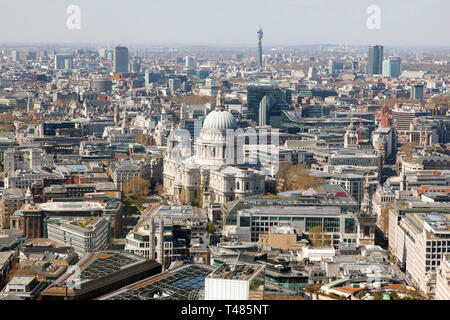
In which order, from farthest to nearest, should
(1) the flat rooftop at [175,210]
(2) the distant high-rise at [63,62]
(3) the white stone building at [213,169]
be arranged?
1. (2) the distant high-rise at [63,62]
2. (3) the white stone building at [213,169]
3. (1) the flat rooftop at [175,210]

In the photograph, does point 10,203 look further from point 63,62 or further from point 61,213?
point 63,62

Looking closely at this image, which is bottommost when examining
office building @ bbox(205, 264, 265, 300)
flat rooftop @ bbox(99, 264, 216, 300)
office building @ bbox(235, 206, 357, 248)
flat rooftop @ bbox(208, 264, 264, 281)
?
office building @ bbox(235, 206, 357, 248)

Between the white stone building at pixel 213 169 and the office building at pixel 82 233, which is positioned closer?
the office building at pixel 82 233

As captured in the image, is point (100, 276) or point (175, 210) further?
point (175, 210)

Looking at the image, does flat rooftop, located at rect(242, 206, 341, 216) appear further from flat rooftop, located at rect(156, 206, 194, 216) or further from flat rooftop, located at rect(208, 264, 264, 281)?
flat rooftop, located at rect(208, 264, 264, 281)

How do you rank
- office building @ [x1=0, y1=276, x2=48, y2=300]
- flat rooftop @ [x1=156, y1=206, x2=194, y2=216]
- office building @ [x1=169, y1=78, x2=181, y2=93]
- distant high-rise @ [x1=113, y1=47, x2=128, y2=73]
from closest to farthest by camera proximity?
office building @ [x1=0, y1=276, x2=48, y2=300] < flat rooftop @ [x1=156, y1=206, x2=194, y2=216] < distant high-rise @ [x1=113, y1=47, x2=128, y2=73] < office building @ [x1=169, y1=78, x2=181, y2=93]

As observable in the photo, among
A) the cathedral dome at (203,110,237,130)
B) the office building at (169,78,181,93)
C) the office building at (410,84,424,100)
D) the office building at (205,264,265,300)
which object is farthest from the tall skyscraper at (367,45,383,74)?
the office building at (205,264,265,300)

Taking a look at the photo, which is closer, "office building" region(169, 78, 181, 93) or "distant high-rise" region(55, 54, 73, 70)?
"distant high-rise" region(55, 54, 73, 70)

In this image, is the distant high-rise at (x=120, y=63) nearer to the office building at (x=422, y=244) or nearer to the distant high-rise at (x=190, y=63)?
the distant high-rise at (x=190, y=63)

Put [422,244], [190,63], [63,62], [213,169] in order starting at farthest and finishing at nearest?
[190,63], [63,62], [213,169], [422,244]

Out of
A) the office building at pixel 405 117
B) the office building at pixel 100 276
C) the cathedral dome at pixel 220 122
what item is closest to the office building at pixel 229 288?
the office building at pixel 100 276

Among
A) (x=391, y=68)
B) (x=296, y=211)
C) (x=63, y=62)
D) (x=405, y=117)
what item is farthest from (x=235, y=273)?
(x=391, y=68)

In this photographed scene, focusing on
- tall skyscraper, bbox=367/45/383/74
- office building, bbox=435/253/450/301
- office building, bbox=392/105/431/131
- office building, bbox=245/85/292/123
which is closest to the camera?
office building, bbox=435/253/450/301
